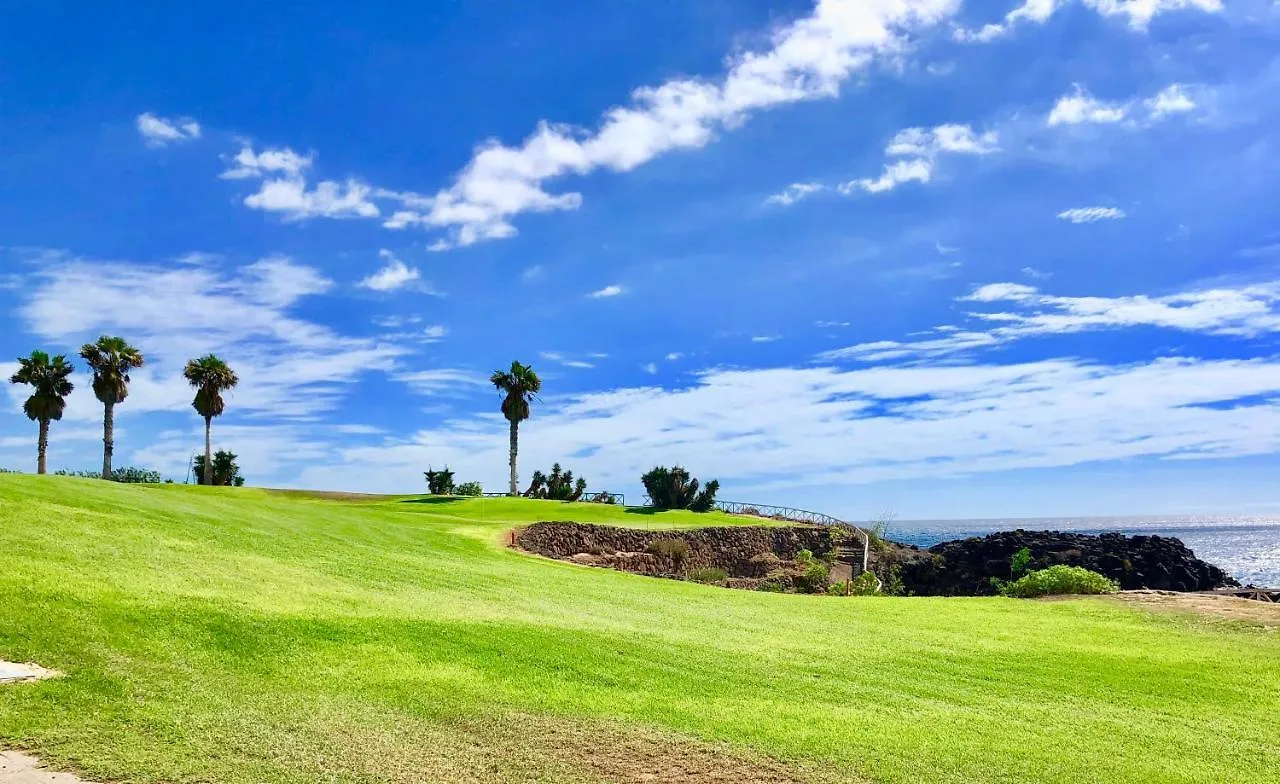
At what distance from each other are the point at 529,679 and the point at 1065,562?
40.8 meters

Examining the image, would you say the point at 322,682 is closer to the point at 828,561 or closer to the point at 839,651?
the point at 839,651

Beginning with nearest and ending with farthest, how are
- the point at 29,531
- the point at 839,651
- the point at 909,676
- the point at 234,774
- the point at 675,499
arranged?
the point at 234,774 → the point at 909,676 → the point at 839,651 → the point at 29,531 → the point at 675,499

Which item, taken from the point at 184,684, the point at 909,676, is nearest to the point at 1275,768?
the point at 909,676

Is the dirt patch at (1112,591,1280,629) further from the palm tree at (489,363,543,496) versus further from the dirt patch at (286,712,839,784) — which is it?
the palm tree at (489,363,543,496)

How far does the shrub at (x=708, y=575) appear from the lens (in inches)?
1583

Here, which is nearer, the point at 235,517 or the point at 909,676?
the point at 909,676

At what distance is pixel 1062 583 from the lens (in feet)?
80.8

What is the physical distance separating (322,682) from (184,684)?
1.42 m

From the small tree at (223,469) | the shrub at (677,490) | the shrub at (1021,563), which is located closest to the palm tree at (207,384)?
the small tree at (223,469)

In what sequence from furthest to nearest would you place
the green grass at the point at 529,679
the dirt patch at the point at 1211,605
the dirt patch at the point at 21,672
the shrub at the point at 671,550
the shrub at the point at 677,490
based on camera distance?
the shrub at the point at 677,490
the shrub at the point at 671,550
the dirt patch at the point at 1211,605
the dirt patch at the point at 21,672
the green grass at the point at 529,679

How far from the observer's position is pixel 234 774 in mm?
7434

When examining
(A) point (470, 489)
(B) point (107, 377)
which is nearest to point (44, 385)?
(B) point (107, 377)

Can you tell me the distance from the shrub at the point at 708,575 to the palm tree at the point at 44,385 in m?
45.2

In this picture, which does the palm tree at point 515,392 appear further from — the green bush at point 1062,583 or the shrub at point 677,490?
the green bush at point 1062,583
